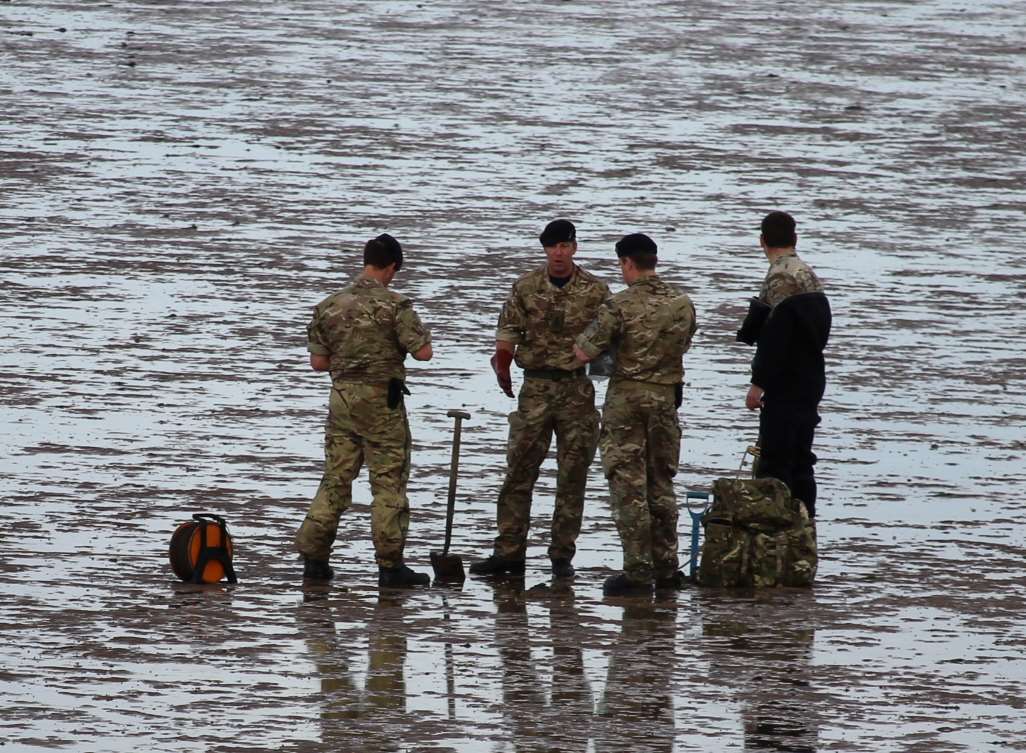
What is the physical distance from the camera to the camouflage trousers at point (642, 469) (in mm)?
11859

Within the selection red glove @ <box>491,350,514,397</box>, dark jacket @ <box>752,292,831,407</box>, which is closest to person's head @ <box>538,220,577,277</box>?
red glove @ <box>491,350,514,397</box>

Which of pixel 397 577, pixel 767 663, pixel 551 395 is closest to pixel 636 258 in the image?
pixel 551 395

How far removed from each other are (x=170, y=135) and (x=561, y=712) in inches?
878

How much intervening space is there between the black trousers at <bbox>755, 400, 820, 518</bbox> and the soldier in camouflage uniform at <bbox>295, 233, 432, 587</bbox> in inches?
77.5

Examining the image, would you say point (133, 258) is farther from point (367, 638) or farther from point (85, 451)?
point (367, 638)

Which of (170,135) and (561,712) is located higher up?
(170,135)

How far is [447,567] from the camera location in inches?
469

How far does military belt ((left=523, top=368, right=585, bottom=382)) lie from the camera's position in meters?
12.1

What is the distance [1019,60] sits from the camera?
139 ft

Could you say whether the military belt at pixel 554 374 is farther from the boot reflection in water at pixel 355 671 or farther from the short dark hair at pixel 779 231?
the boot reflection in water at pixel 355 671

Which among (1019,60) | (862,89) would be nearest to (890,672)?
(862,89)

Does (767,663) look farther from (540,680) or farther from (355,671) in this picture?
(355,671)

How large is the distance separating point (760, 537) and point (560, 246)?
189 centimetres

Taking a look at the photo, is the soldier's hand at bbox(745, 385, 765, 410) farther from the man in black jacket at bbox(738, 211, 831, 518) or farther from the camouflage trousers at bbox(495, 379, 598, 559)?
the camouflage trousers at bbox(495, 379, 598, 559)
